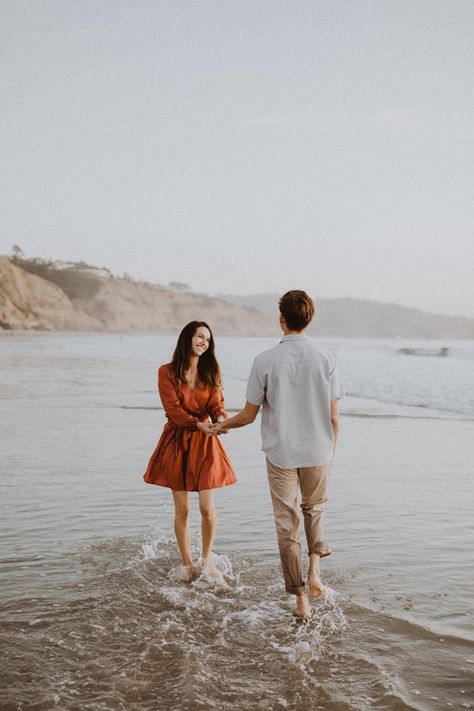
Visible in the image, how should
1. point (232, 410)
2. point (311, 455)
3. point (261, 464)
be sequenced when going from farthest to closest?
point (232, 410), point (261, 464), point (311, 455)

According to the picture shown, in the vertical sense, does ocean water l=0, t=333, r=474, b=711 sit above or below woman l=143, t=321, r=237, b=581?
below

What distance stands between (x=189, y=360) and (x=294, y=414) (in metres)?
0.97

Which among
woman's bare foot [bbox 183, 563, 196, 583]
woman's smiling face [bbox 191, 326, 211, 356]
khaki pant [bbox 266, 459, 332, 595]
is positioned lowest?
woman's bare foot [bbox 183, 563, 196, 583]

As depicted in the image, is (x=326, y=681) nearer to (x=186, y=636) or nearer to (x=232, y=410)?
(x=186, y=636)

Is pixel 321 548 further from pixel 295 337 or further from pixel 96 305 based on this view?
pixel 96 305

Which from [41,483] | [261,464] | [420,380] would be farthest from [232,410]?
[420,380]

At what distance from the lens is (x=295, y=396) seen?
375 centimetres

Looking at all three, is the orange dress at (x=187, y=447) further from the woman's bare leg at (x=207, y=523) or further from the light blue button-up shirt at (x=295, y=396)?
the light blue button-up shirt at (x=295, y=396)

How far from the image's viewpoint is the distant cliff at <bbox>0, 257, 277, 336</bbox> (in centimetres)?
10125

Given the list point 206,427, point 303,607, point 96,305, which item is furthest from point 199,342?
point 96,305

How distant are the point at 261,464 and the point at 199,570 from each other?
3.68 metres

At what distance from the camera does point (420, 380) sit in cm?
2361

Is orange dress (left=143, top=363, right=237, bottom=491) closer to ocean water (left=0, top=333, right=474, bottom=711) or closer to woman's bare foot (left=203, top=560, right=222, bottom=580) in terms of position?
woman's bare foot (left=203, top=560, right=222, bottom=580)

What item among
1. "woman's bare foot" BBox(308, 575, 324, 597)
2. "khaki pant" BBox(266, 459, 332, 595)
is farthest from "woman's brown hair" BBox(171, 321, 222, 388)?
"woman's bare foot" BBox(308, 575, 324, 597)
